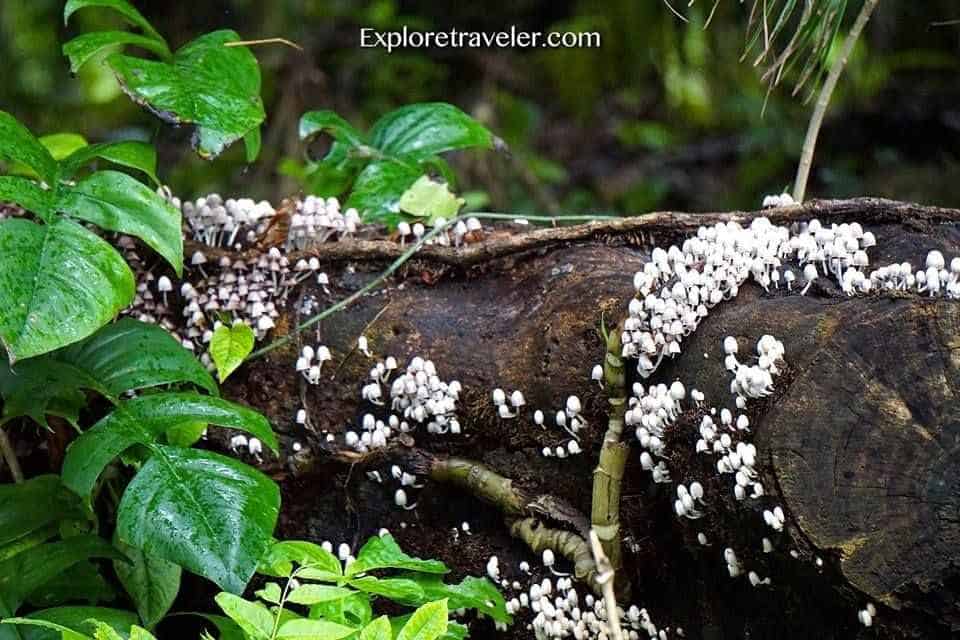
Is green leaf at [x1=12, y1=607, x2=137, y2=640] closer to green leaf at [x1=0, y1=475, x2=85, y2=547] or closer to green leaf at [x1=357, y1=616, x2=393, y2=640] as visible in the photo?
green leaf at [x1=0, y1=475, x2=85, y2=547]

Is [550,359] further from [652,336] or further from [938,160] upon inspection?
[938,160]

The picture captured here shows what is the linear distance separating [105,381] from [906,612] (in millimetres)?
1420

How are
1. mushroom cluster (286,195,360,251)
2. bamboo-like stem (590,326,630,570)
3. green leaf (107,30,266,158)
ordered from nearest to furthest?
bamboo-like stem (590,326,630,570) → green leaf (107,30,266,158) → mushroom cluster (286,195,360,251)

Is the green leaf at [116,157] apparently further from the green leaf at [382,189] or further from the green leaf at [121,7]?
the green leaf at [382,189]

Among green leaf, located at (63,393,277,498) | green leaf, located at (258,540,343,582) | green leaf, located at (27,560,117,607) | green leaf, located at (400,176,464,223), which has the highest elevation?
green leaf, located at (400,176,464,223)

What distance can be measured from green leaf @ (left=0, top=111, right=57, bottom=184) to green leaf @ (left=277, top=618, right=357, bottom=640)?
1003 millimetres

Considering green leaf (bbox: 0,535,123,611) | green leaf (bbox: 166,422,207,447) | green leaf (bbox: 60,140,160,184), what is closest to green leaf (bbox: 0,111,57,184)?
green leaf (bbox: 60,140,160,184)

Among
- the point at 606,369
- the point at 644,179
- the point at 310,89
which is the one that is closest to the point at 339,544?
the point at 606,369

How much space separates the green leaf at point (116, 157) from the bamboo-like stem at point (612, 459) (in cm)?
95

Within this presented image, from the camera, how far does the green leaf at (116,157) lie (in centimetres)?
198

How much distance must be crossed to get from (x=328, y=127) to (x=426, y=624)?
1.49 metres

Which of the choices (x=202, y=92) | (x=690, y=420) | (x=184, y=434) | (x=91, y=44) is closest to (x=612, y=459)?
(x=690, y=420)

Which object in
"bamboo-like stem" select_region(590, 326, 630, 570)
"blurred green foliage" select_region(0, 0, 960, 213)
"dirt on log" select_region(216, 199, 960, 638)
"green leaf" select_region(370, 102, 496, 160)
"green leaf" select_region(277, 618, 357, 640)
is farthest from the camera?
"blurred green foliage" select_region(0, 0, 960, 213)

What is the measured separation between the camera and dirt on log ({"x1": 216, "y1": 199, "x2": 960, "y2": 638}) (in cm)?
151
